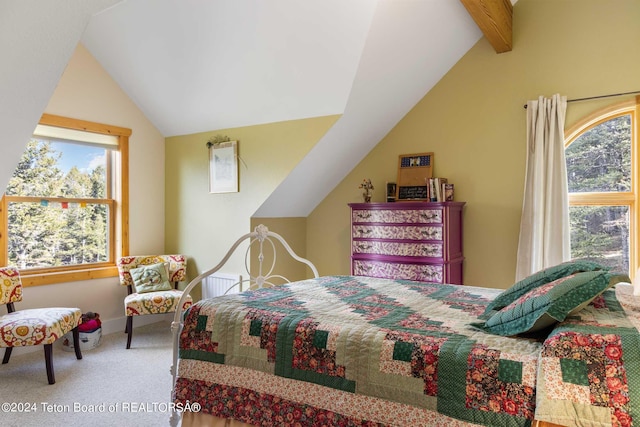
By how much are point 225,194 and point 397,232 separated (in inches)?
72.2

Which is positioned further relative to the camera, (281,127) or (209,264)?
(209,264)

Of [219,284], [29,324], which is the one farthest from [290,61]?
[29,324]

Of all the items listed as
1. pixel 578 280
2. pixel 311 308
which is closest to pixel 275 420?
pixel 311 308

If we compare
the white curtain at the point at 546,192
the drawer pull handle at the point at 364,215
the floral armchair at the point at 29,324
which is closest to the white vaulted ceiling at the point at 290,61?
the drawer pull handle at the point at 364,215

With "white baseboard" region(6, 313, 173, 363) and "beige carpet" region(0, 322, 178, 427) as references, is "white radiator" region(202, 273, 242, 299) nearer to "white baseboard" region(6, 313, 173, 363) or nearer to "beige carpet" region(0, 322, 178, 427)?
"white baseboard" region(6, 313, 173, 363)

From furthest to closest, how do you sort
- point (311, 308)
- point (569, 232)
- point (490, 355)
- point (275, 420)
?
point (569, 232) < point (311, 308) < point (275, 420) < point (490, 355)

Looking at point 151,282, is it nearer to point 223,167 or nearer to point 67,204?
point 67,204

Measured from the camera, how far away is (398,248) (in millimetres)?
3906

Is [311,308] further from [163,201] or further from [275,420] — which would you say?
[163,201]

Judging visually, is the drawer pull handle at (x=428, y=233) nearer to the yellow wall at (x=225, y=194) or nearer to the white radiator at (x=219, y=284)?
the yellow wall at (x=225, y=194)

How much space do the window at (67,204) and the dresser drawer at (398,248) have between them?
2567mm

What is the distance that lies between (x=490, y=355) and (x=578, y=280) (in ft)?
1.59

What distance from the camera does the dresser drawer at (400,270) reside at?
3.74 meters

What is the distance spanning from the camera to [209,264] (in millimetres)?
4633
